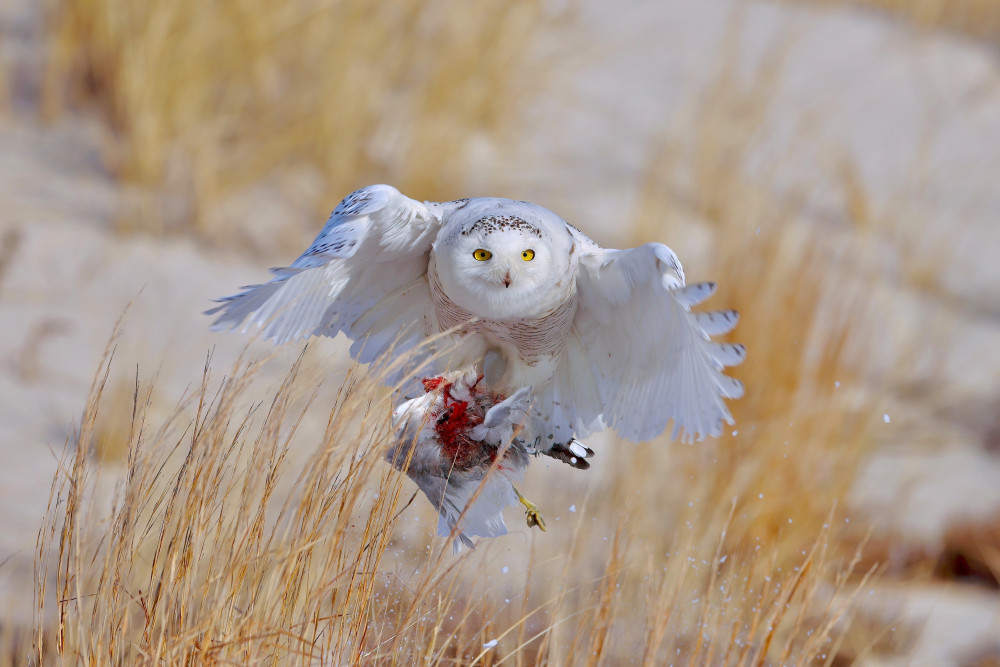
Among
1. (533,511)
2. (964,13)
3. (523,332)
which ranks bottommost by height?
(533,511)

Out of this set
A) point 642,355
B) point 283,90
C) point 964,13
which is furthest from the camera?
point 964,13

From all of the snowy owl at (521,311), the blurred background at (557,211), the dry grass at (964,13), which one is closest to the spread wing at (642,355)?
the snowy owl at (521,311)

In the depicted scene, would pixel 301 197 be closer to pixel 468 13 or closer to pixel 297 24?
pixel 297 24

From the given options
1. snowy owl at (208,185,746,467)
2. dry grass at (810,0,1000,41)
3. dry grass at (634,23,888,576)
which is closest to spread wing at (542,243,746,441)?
snowy owl at (208,185,746,467)

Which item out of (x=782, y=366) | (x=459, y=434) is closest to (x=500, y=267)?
(x=459, y=434)

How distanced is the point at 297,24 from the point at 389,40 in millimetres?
344

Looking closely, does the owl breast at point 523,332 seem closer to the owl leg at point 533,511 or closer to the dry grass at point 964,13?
the owl leg at point 533,511

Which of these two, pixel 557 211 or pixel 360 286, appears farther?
pixel 557 211

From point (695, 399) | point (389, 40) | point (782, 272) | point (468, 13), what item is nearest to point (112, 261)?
point (389, 40)

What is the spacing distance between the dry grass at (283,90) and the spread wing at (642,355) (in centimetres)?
238

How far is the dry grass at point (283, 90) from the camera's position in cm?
292

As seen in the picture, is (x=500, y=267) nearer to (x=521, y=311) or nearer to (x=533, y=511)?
(x=521, y=311)

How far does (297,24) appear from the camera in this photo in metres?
3.16

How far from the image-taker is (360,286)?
32.7 inches
